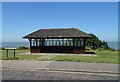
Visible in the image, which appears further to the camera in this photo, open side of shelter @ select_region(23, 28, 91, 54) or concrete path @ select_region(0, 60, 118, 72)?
open side of shelter @ select_region(23, 28, 91, 54)

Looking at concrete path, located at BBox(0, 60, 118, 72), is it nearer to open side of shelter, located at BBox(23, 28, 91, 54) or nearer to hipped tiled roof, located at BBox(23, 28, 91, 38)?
hipped tiled roof, located at BBox(23, 28, 91, 38)

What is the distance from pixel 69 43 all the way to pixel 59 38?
63.9 inches

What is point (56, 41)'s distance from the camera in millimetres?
21312

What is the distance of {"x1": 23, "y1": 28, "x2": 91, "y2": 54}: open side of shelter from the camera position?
20.1 meters

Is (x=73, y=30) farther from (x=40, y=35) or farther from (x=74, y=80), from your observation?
(x=74, y=80)

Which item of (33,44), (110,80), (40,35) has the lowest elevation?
(110,80)

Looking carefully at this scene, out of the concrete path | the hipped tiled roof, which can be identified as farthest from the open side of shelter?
the concrete path

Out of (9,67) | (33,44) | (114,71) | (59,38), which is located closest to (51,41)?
(59,38)

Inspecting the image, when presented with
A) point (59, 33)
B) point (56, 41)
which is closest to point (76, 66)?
point (56, 41)

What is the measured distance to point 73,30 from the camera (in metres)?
22.1

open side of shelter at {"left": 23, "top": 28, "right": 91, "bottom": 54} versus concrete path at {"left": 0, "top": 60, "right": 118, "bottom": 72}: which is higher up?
open side of shelter at {"left": 23, "top": 28, "right": 91, "bottom": 54}

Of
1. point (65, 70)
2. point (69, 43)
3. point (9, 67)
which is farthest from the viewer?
point (69, 43)

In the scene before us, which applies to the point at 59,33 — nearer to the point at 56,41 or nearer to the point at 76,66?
the point at 56,41

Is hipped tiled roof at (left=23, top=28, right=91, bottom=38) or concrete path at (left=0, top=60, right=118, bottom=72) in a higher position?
hipped tiled roof at (left=23, top=28, right=91, bottom=38)
